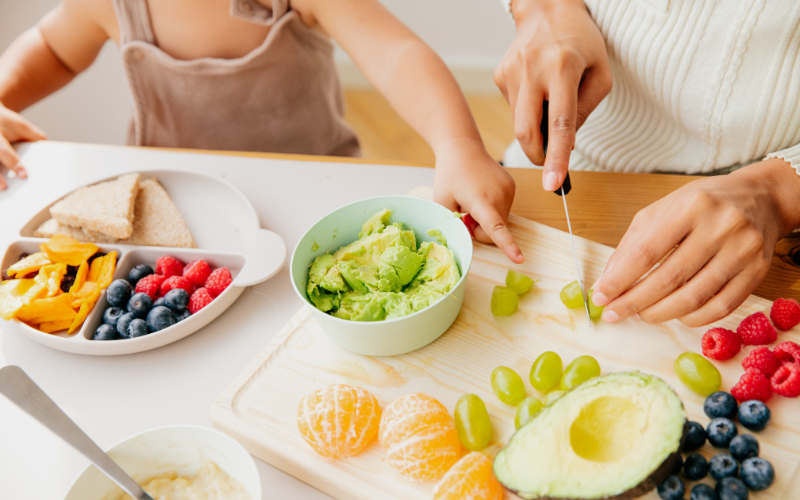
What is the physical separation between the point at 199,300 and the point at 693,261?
96 centimetres

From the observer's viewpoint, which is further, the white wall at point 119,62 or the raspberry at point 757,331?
the white wall at point 119,62

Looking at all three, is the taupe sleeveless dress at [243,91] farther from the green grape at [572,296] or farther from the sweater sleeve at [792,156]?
the sweater sleeve at [792,156]

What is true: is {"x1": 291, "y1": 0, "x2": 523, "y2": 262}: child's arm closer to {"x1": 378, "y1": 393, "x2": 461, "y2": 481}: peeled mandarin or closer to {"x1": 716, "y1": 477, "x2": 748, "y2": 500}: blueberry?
{"x1": 378, "y1": 393, "x2": 461, "y2": 481}: peeled mandarin

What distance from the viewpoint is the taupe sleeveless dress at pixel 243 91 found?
1634 millimetres

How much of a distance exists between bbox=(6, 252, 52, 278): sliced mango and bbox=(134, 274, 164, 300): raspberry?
0.24 meters

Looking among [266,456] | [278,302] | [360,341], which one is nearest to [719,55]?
[360,341]

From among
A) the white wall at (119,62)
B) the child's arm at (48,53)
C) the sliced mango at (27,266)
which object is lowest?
the white wall at (119,62)

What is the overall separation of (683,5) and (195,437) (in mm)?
1307

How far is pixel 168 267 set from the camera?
1222 mm

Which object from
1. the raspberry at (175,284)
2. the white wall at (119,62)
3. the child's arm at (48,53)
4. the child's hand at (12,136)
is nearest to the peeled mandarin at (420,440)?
the raspberry at (175,284)

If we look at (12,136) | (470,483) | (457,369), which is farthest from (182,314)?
(12,136)

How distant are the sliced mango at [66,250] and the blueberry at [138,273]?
0.12 m

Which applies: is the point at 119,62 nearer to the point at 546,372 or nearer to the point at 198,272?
the point at 198,272

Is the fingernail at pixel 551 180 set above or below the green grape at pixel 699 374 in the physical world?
above
